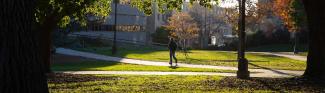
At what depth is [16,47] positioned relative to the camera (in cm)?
560

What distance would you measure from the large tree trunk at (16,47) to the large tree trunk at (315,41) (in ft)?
35.8

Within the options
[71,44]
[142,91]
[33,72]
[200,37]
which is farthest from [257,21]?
[33,72]

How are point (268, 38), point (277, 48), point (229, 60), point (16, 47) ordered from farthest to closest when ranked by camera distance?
point (268, 38) < point (277, 48) < point (229, 60) < point (16, 47)

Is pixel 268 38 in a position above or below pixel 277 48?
above

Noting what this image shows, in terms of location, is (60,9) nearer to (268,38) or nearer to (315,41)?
(315,41)

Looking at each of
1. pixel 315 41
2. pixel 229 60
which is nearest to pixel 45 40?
pixel 315 41

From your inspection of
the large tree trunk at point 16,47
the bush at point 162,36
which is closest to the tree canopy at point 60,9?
the large tree trunk at point 16,47

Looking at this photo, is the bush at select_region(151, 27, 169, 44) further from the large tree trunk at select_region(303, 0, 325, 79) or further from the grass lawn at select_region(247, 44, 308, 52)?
the large tree trunk at select_region(303, 0, 325, 79)

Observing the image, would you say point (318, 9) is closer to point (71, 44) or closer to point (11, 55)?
point (11, 55)

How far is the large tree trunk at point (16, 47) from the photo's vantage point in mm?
5535

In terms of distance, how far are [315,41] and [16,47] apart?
11655 millimetres

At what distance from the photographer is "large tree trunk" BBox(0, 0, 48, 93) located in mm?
5535

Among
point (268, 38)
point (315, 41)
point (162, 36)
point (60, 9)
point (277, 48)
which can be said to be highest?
point (60, 9)

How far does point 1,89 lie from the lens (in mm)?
5531
